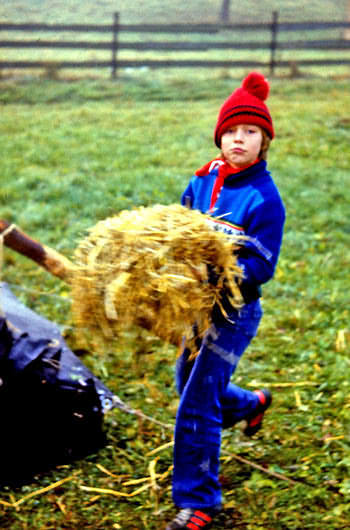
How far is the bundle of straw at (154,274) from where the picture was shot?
8.95ft

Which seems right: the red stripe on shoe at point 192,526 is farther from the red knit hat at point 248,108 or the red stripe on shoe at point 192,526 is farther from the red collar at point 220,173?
the red knit hat at point 248,108

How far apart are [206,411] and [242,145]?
1.18 metres

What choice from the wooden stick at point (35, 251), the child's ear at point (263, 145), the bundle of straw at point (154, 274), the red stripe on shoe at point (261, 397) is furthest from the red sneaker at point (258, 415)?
the child's ear at point (263, 145)

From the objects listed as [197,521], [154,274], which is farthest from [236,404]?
[154,274]

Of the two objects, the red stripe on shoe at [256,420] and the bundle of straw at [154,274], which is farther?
the red stripe on shoe at [256,420]

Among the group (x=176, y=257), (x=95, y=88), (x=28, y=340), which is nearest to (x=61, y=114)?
(x=95, y=88)

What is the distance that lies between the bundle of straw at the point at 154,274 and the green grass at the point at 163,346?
152mm

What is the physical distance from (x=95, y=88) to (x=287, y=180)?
22.8ft

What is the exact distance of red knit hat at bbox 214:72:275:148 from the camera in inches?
122

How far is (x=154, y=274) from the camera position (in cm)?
272

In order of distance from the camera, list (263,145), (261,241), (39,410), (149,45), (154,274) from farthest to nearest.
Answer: (149,45), (39,410), (263,145), (261,241), (154,274)

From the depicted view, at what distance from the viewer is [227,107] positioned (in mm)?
3137

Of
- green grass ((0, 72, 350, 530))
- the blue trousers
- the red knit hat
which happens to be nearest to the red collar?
the red knit hat

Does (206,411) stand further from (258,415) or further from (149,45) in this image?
(149,45)
